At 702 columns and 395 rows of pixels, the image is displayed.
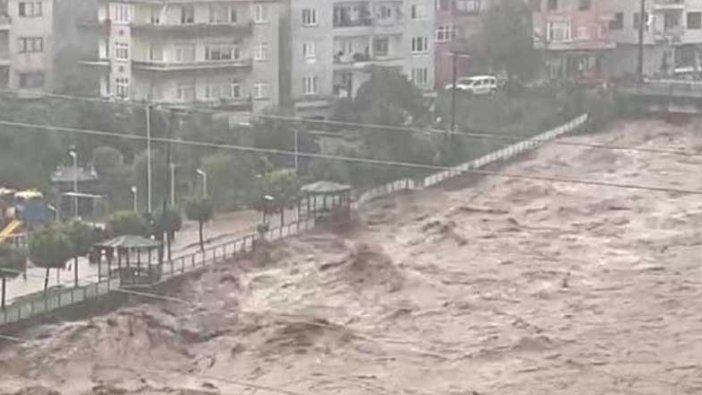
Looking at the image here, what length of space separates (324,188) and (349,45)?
1.54 meters

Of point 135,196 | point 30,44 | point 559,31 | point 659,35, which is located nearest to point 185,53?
point 30,44

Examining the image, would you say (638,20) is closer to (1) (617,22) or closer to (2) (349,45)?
(1) (617,22)

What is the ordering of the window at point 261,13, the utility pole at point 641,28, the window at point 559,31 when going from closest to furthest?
the window at point 261,13, the window at point 559,31, the utility pole at point 641,28

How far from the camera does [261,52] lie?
295 inches

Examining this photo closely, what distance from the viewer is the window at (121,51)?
729cm

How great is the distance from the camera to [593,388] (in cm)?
473

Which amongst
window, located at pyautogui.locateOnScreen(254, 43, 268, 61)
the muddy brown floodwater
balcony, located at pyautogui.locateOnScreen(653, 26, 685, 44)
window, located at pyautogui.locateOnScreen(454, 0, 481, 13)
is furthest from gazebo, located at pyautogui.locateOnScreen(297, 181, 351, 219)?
balcony, located at pyautogui.locateOnScreen(653, 26, 685, 44)

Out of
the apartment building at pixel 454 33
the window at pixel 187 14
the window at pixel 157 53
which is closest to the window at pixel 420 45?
the apartment building at pixel 454 33

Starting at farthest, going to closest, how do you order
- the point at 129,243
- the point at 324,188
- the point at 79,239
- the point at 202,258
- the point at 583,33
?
the point at 583,33 < the point at 324,188 < the point at 202,258 < the point at 129,243 < the point at 79,239

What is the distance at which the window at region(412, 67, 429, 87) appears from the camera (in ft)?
26.6

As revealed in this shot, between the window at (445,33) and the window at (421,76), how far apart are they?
0.38 metres

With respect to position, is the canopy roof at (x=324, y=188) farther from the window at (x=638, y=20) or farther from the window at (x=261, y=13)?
the window at (x=638, y=20)

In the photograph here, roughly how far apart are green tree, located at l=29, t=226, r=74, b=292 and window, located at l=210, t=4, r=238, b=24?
2.12 meters

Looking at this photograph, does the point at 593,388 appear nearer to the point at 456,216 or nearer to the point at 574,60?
the point at 456,216
